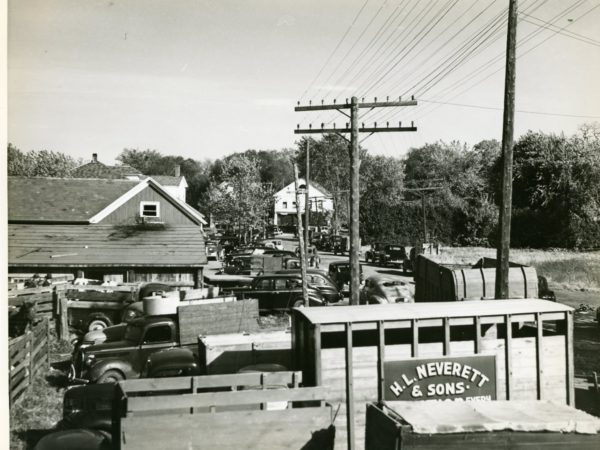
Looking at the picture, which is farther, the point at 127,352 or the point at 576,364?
the point at 576,364

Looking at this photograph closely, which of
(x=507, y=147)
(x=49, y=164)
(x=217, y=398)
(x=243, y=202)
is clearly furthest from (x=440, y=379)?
(x=49, y=164)

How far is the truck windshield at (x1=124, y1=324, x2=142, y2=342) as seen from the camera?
13.9m

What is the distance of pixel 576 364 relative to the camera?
49.6 ft

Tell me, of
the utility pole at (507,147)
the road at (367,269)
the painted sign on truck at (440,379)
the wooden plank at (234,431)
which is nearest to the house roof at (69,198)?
the road at (367,269)

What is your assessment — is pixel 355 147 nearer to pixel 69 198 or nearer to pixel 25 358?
pixel 25 358

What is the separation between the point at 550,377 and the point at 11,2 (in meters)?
10.5

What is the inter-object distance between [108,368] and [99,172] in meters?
42.5

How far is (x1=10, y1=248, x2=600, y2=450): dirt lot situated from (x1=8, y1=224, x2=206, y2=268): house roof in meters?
7.86

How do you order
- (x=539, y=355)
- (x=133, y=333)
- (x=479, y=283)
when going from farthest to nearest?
(x=479, y=283) → (x=133, y=333) → (x=539, y=355)

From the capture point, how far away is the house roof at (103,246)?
84.0 ft

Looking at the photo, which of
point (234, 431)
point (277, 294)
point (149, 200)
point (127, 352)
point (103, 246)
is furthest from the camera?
point (149, 200)

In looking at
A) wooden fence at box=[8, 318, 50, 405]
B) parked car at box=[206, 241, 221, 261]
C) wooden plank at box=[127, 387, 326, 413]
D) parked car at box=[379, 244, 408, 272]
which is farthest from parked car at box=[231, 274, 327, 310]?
parked car at box=[206, 241, 221, 261]

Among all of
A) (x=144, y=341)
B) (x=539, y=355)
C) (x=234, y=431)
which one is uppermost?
(x=539, y=355)

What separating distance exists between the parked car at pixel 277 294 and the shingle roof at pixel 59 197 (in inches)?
456
